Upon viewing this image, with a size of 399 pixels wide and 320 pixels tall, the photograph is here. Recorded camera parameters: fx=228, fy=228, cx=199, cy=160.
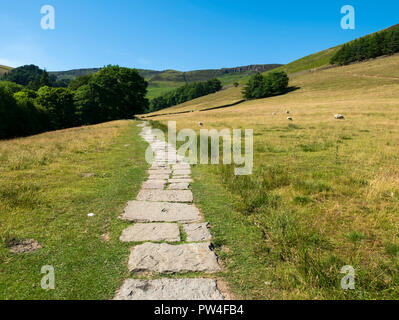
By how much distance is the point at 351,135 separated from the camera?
48.1ft

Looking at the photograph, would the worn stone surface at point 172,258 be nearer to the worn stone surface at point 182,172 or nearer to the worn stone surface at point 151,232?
the worn stone surface at point 151,232

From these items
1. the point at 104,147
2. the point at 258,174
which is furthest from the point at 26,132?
the point at 258,174

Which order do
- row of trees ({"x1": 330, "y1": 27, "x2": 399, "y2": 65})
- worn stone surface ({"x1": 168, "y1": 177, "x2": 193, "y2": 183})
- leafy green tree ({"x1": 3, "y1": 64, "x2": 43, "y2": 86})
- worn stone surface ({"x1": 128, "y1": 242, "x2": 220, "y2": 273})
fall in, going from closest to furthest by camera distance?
worn stone surface ({"x1": 128, "y1": 242, "x2": 220, "y2": 273}) → worn stone surface ({"x1": 168, "y1": 177, "x2": 193, "y2": 183}) → row of trees ({"x1": 330, "y1": 27, "x2": 399, "y2": 65}) → leafy green tree ({"x1": 3, "y1": 64, "x2": 43, "y2": 86})

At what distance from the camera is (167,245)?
3605mm

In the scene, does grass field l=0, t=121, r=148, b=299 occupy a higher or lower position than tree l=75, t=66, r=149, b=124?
lower

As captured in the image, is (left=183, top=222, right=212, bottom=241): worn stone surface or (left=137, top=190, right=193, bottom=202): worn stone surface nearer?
(left=183, top=222, right=212, bottom=241): worn stone surface

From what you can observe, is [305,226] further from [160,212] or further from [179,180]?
[179,180]

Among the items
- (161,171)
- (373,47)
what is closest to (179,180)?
(161,171)

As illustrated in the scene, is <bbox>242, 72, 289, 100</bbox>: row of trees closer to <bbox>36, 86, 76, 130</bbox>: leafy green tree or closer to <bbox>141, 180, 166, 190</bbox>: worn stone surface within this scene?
<bbox>36, 86, 76, 130</bbox>: leafy green tree

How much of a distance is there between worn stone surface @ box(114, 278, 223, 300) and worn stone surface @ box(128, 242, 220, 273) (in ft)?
0.70

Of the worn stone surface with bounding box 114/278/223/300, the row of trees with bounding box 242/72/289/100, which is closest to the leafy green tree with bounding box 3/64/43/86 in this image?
the row of trees with bounding box 242/72/289/100

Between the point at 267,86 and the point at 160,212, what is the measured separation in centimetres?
8244

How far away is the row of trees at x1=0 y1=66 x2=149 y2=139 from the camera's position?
42.5m
